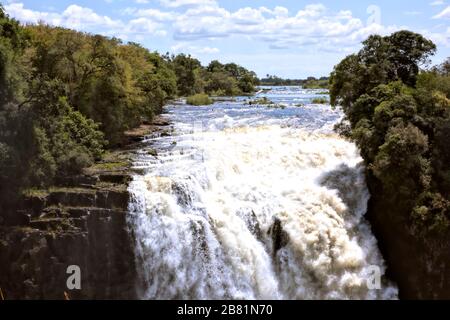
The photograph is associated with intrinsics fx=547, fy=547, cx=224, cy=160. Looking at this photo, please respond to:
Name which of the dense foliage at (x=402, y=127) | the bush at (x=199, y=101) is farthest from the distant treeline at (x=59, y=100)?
the bush at (x=199, y=101)

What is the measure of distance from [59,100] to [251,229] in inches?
466

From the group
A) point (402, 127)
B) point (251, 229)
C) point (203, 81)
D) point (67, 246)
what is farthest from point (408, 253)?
point (203, 81)

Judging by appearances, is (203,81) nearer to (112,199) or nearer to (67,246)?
(112,199)

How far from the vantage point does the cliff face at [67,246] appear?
21672 mm

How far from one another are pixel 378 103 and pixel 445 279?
9677 millimetres

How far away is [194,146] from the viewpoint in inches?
1277

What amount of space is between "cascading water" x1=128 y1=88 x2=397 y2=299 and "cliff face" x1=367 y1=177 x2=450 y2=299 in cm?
56

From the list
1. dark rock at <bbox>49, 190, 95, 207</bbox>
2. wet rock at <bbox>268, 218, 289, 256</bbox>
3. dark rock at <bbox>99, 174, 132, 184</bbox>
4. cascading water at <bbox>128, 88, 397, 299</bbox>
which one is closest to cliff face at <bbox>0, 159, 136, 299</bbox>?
dark rock at <bbox>49, 190, 95, 207</bbox>

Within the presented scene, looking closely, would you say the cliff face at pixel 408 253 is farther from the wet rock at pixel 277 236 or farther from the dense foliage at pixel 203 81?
the dense foliage at pixel 203 81

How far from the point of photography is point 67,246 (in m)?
21.9

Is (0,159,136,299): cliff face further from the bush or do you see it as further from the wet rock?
the bush

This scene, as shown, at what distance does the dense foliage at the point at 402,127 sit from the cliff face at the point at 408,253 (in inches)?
17.6
